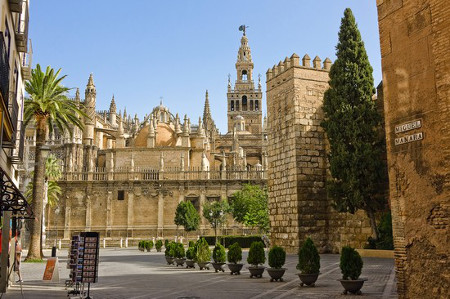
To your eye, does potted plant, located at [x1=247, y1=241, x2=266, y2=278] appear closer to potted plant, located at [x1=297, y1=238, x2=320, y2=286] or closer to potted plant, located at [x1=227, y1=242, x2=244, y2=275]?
potted plant, located at [x1=227, y1=242, x2=244, y2=275]

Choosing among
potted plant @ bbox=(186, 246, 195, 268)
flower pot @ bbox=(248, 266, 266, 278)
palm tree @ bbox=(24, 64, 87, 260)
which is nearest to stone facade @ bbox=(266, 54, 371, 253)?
potted plant @ bbox=(186, 246, 195, 268)

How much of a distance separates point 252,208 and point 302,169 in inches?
851

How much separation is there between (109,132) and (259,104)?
1782 inches

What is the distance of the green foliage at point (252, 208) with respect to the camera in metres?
41.3

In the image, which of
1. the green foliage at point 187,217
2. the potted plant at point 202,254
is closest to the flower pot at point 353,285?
the potted plant at point 202,254

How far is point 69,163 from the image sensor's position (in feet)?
175

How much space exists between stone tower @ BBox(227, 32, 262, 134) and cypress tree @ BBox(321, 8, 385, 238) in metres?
76.7

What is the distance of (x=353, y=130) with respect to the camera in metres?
19.9

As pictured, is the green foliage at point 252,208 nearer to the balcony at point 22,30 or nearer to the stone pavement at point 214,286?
the stone pavement at point 214,286

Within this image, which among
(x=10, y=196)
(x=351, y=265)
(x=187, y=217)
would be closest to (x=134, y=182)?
(x=187, y=217)

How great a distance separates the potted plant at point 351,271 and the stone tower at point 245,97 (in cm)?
8752

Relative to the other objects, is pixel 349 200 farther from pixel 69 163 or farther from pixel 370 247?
pixel 69 163

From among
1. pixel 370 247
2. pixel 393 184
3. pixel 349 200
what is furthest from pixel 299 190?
pixel 393 184

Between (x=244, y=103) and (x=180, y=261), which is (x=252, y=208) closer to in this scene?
(x=180, y=261)
